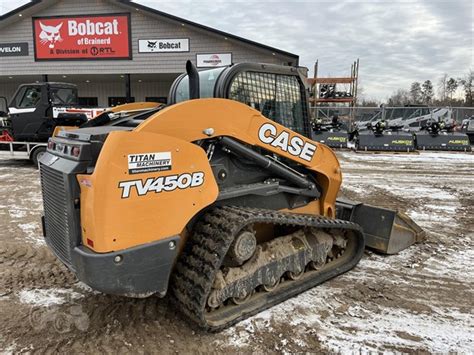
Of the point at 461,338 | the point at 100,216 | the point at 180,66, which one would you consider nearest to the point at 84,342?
the point at 100,216

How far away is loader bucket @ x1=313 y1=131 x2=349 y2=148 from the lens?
55.9 ft

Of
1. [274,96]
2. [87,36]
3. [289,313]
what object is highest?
[87,36]

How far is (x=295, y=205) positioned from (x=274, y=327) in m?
1.36

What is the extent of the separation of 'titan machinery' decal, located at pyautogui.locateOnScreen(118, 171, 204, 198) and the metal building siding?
1607 centimetres

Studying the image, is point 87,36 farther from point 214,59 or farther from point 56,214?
point 56,214

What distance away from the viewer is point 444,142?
1631cm

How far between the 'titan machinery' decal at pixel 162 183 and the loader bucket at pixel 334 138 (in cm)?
1464

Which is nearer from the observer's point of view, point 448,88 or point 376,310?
point 376,310

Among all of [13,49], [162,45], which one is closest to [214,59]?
[162,45]

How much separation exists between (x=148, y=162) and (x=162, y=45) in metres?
16.7

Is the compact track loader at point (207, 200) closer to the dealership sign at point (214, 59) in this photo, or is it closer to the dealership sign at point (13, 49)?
the dealership sign at point (214, 59)

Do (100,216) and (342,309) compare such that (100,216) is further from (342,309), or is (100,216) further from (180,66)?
(180,66)

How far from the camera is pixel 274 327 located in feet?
10.5

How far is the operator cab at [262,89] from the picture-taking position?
3.56 meters
